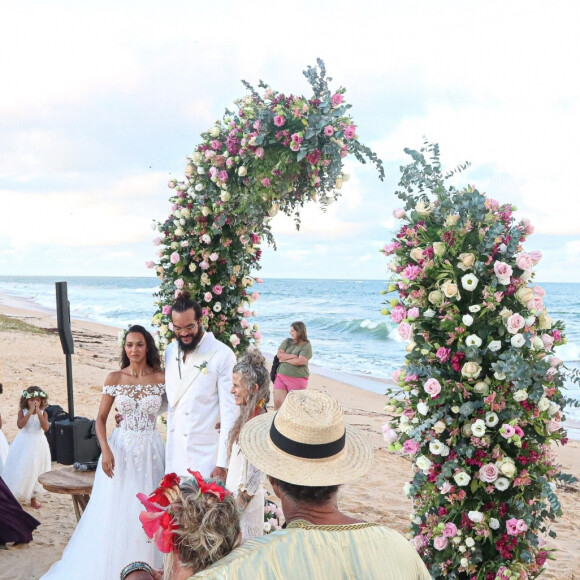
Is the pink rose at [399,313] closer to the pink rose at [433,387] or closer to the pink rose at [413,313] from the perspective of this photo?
the pink rose at [413,313]

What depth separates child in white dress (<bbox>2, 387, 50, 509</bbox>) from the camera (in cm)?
636

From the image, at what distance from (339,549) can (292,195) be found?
3.76 meters

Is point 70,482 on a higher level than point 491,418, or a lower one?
lower

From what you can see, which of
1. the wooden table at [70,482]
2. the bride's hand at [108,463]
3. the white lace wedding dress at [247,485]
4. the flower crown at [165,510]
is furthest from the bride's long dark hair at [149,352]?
the flower crown at [165,510]

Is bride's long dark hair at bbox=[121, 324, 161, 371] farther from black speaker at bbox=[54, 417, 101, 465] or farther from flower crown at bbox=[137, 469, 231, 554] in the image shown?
flower crown at bbox=[137, 469, 231, 554]

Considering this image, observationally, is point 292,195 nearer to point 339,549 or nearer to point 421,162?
point 421,162

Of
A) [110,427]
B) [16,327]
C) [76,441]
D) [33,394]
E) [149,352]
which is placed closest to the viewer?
[149,352]

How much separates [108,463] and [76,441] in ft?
9.94

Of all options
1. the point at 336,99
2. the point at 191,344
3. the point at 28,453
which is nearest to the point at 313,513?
the point at 191,344

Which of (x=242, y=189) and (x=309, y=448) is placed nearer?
(x=309, y=448)

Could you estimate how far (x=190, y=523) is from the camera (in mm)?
1883

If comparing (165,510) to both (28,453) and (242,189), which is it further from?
(28,453)

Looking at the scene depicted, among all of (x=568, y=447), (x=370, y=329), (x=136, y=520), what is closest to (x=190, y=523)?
(x=136, y=520)

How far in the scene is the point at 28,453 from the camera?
6.34 metres
